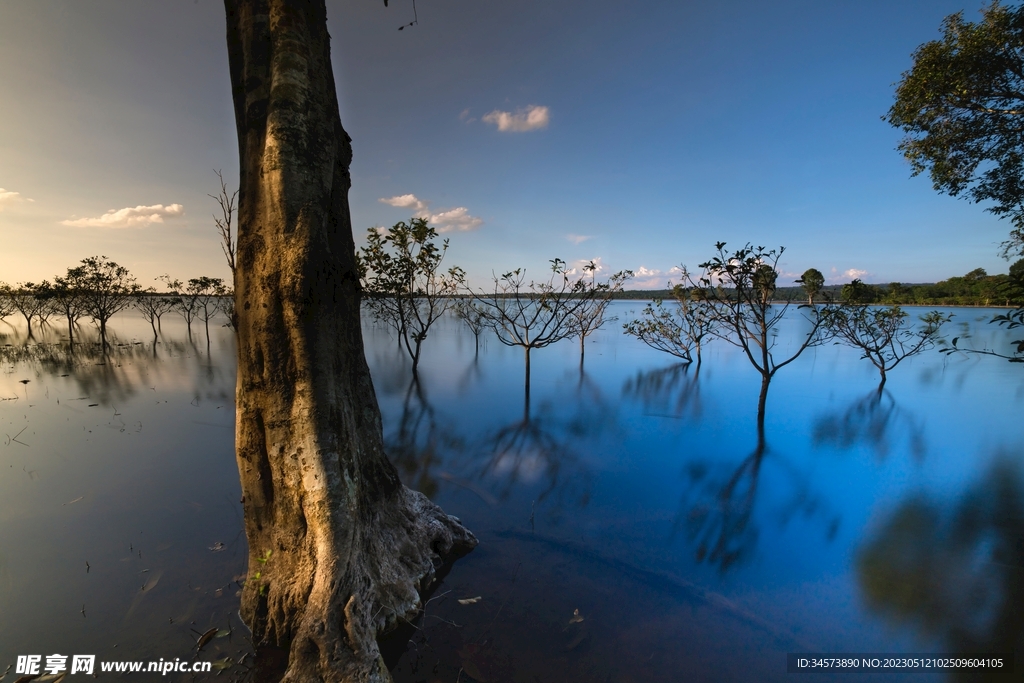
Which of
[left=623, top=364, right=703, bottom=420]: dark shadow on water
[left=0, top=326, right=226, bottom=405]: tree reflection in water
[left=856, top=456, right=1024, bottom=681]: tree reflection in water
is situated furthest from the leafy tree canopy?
[left=0, top=326, right=226, bottom=405]: tree reflection in water

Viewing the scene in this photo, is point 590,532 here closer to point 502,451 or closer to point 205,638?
point 502,451

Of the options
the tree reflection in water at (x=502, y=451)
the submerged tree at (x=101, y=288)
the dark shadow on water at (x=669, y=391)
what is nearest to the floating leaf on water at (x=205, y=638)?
the tree reflection in water at (x=502, y=451)

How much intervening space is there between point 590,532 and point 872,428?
1146 cm

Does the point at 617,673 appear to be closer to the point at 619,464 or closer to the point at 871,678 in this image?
the point at 871,678

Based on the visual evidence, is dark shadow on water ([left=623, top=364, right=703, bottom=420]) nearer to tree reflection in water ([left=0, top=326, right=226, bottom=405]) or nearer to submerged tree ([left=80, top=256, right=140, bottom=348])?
tree reflection in water ([left=0, top=326, right=226, bottom=405])

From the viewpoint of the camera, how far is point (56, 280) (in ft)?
88.2

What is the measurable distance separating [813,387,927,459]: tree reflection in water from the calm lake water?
0.10 metres

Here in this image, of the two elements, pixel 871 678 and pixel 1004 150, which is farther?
pixel 1004 150

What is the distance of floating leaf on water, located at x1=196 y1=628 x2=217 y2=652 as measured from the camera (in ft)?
11.7

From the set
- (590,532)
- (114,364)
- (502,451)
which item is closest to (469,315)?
(114,364)

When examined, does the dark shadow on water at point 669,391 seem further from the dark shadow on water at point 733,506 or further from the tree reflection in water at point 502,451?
the dark shadow on water at point 733,506

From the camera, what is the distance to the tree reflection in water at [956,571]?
429 centimetres

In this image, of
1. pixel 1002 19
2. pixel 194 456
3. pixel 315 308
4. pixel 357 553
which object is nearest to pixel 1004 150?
pixel 1002 19

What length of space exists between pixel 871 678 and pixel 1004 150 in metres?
8.98
